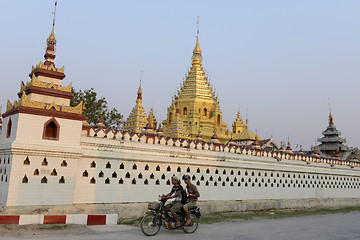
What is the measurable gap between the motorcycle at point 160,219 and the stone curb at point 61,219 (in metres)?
2.21

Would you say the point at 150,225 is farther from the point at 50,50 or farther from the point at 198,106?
the point at 198,106

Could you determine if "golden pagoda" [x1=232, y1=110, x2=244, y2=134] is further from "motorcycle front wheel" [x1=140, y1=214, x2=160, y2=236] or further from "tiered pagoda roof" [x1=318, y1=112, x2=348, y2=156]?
"motorcycle front wheel" [x1=140, y1=214, x2=160, y2=236]

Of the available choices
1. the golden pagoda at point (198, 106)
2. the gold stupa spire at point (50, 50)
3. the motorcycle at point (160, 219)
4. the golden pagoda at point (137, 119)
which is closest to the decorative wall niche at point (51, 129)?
the gold stupa spire at point (50, 50)

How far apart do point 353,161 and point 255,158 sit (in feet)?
48.8

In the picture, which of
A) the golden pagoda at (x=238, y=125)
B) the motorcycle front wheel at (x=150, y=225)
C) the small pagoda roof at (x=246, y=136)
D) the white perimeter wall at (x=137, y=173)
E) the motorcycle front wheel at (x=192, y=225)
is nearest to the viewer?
the motorcycle front wheel at (x=150, y=225)

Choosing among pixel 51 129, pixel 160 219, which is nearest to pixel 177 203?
pixel 160 219

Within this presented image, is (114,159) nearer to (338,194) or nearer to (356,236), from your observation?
(356,236)

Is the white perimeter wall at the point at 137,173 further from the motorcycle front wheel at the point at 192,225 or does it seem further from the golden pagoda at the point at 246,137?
the golden pagoda at the point at 246,137

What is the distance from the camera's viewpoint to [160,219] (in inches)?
422

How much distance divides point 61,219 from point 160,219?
11.8ft

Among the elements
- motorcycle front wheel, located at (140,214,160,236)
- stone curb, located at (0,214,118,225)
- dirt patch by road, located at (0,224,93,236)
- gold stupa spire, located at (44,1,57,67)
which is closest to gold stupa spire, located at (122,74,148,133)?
gold stupa spire, located at (44,1,57,67)

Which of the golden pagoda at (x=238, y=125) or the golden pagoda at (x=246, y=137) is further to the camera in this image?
the golden pagoda at (x=238, y=125)

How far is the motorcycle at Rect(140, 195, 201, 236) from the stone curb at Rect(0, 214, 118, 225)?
2.21m

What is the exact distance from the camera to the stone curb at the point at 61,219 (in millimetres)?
10844
